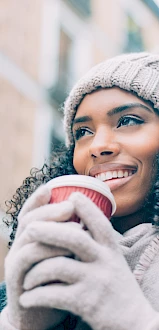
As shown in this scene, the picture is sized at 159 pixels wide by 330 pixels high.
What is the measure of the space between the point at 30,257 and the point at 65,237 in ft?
0.26

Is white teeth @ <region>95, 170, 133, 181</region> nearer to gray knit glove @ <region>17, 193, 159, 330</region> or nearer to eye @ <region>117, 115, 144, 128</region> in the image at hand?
eye @ <region>117, 115, 144, 128</region>

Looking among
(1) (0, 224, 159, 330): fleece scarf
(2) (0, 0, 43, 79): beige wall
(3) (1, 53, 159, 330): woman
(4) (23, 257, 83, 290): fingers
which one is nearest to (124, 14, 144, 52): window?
(2) (0, 0, 43, 79): beige wall

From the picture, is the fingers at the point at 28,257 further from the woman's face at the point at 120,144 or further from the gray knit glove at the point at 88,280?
the woman's face at the point at 120,144

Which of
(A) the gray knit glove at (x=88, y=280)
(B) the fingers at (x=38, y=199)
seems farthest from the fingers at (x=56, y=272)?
(B) the fingers at (x=38, y=199)

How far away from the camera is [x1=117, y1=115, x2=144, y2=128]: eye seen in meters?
1.81

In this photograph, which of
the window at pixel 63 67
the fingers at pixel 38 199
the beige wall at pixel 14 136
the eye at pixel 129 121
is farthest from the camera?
the window at pixel 63 67

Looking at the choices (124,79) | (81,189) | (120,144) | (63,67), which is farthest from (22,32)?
(81,189)

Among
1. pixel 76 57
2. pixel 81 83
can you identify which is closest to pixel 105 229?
pixel 81 83

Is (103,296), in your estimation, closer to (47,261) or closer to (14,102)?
(47,261)

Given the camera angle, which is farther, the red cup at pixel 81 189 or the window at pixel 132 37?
the window at pixel 132 37

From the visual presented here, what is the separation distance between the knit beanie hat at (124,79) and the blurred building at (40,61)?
4391 mm

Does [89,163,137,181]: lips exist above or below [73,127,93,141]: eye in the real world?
below

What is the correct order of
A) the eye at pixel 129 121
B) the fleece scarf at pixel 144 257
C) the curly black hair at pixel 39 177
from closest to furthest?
the fleece scarf at pixel 144 257
the eye at pixel 129 121
the curly black hair at pixel 39 177

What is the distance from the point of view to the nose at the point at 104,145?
1.71 metres
